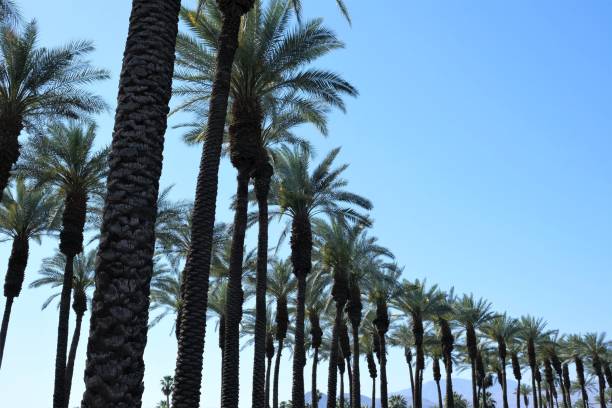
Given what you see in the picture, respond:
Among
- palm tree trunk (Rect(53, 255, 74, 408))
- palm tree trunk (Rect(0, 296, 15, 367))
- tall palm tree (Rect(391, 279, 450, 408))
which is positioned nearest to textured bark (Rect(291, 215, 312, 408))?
palm tree trunk (Rect(53, 255, 74, 408))

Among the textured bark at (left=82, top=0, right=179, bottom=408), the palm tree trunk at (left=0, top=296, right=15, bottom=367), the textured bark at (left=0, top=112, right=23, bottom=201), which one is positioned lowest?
the textured bark at (left=82, top=0, right=179, bottom=408)

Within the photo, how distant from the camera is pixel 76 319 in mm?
39094

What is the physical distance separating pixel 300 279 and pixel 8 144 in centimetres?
1427

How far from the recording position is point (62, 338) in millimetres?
27125

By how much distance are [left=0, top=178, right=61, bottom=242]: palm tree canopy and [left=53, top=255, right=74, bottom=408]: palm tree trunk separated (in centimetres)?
612

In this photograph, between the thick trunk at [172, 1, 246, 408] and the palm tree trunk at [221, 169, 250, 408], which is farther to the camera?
the palm tree trunk at [221, 169, 250, 408]

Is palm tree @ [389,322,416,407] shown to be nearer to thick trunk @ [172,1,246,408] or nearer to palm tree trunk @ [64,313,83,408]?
palm tree trunk @ [64,313,83,408]

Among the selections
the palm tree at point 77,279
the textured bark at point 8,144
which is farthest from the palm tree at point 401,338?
the textured bark at point 8,144

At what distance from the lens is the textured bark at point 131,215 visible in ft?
22.7

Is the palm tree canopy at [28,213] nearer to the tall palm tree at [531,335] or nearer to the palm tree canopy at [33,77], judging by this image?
the palm tree canopy at [33,77]

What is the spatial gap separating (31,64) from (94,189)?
7.22 m

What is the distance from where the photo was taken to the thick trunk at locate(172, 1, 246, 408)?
14.7m

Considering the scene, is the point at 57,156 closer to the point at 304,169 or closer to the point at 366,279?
the point at 304,169

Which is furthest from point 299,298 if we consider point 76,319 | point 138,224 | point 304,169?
point 138,224
